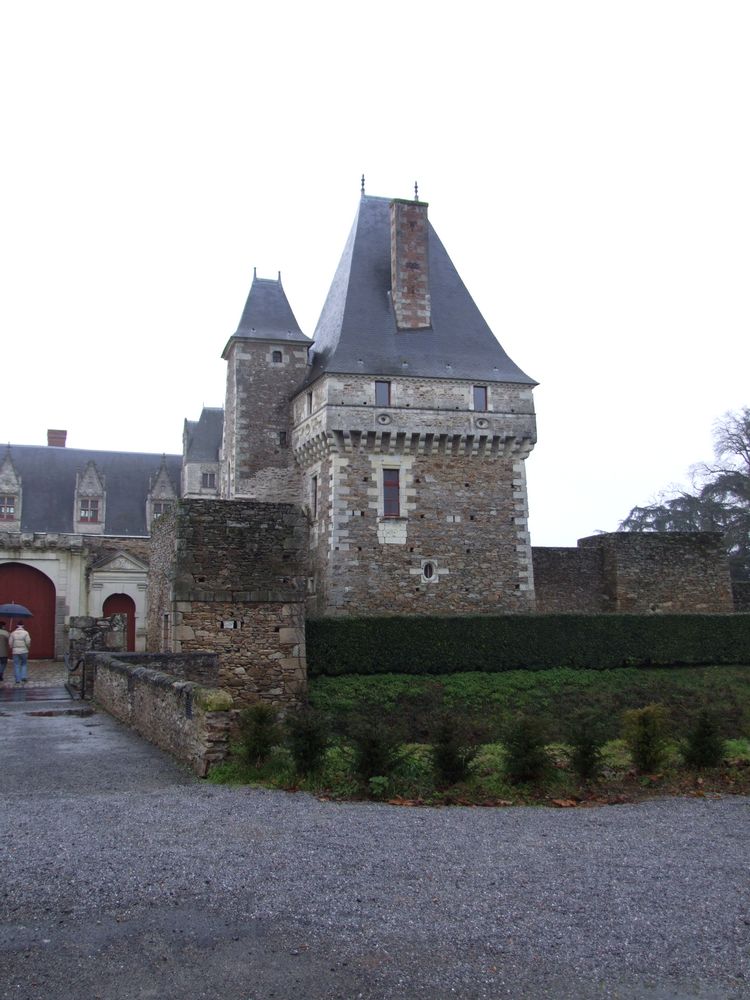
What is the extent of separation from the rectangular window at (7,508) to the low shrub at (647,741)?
2936 centimetres

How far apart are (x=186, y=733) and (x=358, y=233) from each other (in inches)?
776

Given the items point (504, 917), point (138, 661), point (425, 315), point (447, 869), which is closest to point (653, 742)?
point (447, 869)

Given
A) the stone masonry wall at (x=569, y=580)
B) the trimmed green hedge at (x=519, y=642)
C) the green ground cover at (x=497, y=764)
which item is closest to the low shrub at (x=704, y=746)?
the green ground cover at (x=497, y=764)

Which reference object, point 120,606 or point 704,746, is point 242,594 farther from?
point 120,606

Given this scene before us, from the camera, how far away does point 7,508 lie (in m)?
33.4

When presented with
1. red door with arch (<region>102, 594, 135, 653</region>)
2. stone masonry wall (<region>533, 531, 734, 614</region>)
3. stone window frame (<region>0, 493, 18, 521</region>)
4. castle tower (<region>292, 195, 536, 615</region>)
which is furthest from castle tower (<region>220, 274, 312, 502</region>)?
stone window frame (<region>0, 493, 18, 521</region>)

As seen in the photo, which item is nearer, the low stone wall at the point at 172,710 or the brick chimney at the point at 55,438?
the low stone wall at the point at 172,710

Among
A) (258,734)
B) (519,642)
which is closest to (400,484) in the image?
(519,642)

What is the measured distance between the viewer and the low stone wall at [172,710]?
834 centimetres

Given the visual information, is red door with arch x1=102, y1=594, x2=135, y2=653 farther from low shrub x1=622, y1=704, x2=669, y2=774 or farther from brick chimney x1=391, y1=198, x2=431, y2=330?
low shrub x1=622, y1=704, x2=669, y2=774

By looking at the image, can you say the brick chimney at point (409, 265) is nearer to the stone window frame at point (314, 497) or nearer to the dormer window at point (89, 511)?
the stone window frame at point (314, 497)

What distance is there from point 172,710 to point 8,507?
2662 centimetres

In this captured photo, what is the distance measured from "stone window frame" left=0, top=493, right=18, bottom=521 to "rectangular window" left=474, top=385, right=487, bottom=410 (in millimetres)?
19397

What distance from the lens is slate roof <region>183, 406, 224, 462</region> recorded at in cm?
3609
